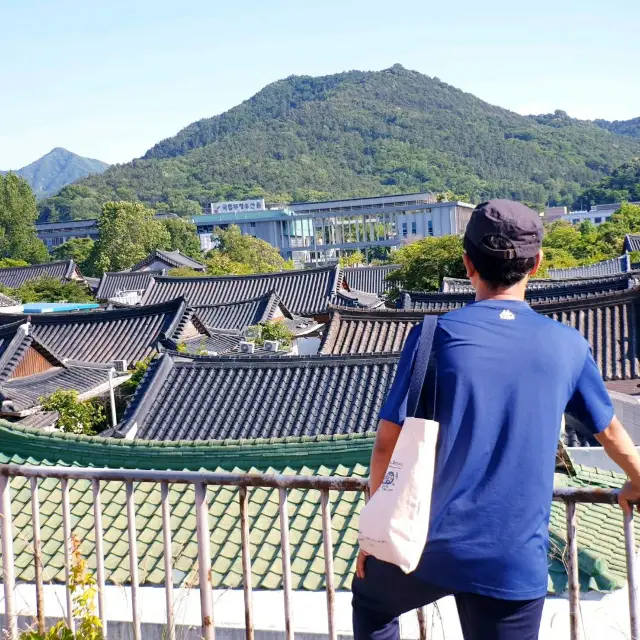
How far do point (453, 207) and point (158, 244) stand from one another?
35035 millimetres

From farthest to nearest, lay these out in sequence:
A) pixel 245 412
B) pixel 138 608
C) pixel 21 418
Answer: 1. pixel 21 418
2. pixel 245 412
3. pixel 138 608

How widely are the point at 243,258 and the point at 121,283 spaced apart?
13531mm

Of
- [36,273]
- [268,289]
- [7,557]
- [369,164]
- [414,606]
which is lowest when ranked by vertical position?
[268,289]

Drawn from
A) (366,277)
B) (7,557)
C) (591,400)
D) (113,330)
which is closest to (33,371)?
(113,330)

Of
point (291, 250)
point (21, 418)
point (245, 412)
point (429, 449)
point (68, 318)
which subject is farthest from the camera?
point (291, 250)

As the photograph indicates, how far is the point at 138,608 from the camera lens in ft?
12.0

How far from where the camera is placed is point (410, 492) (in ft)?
7.80

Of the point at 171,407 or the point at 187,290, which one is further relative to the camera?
the point at 187,290

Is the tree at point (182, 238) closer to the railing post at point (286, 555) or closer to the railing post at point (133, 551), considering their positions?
the railing post at point (133, 551)

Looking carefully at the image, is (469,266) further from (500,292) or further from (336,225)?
(336,225)

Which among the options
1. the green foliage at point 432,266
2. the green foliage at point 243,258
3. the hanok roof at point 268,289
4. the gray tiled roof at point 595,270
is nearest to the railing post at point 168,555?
the green foliage at point 432,266

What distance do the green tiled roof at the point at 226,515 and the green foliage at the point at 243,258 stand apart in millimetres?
48749

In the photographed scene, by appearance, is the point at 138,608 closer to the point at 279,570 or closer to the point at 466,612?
the point at 279,570

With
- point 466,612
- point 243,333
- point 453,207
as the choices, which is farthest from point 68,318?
point 453,207
